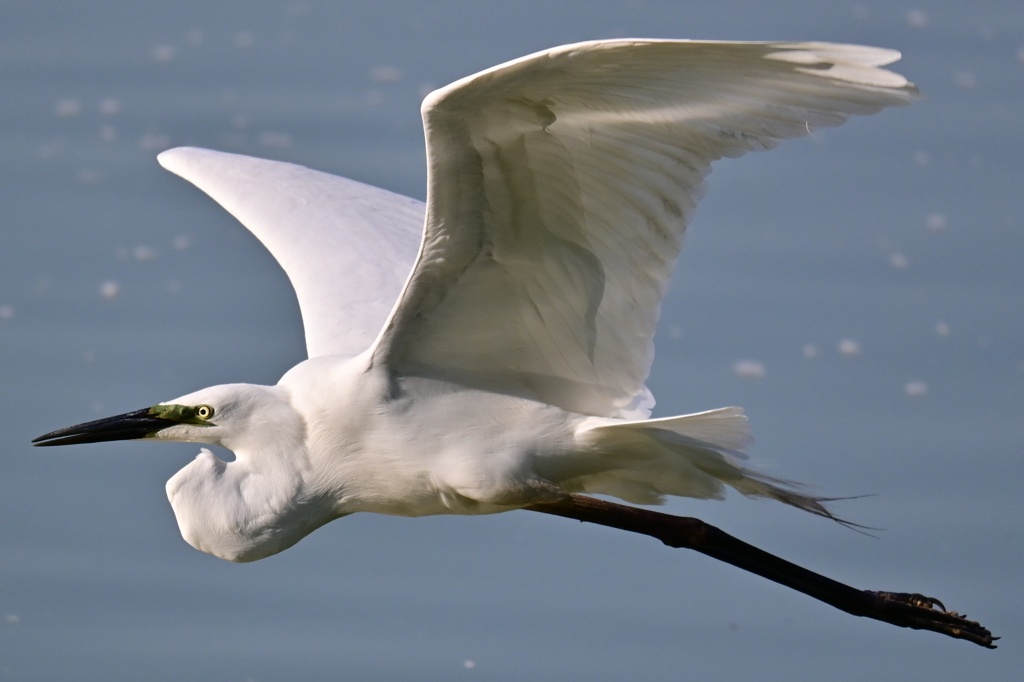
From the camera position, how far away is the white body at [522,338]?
2.29 metres

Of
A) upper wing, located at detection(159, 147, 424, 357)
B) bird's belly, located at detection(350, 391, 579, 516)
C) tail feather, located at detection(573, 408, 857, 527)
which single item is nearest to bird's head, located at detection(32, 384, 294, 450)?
bird's belly, located at detection(350, 391, 579, 516)

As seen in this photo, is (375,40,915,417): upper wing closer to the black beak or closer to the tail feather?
the tail feather

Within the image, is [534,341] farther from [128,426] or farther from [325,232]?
[325,232]

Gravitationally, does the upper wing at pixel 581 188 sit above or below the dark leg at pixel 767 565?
above

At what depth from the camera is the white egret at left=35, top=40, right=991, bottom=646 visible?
225 centimetres

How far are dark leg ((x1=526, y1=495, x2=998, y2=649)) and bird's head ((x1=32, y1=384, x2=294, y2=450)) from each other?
2.04ft

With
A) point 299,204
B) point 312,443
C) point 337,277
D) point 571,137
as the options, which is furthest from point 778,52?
point 299,204

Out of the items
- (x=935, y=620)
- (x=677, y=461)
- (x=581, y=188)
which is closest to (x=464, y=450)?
(x=677, y=461)

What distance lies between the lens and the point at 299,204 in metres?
3.72

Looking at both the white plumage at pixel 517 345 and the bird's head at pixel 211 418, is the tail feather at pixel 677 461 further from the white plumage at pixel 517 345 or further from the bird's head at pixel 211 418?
the bird's head at pixel 211 418

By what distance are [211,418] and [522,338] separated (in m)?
0.59

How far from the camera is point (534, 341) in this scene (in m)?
2.82

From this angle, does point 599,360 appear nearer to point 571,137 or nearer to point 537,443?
point 537,443

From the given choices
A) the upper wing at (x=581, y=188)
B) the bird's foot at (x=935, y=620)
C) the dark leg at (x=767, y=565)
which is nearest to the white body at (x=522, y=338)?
the upper wing at (x=581, y=188)
